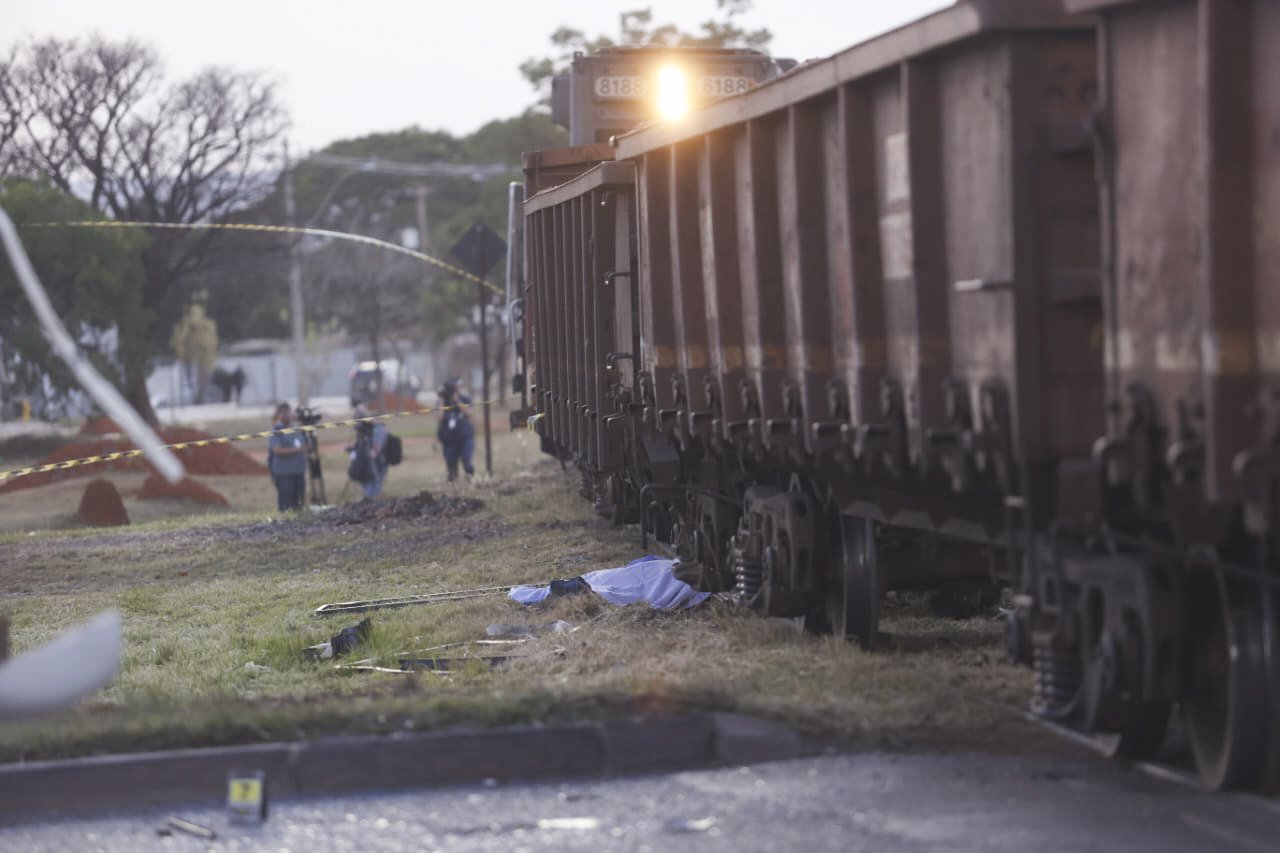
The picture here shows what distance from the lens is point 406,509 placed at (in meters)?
20.0

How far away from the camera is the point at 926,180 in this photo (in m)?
6.84

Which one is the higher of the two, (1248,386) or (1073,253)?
(1073,253)

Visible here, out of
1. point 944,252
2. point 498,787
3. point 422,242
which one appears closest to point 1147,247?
point 944,252

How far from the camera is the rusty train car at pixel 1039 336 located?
5.14m

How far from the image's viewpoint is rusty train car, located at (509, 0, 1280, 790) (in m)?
5.14

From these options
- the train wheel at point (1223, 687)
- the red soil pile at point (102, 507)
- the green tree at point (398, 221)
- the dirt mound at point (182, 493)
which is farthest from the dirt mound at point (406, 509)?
the green tree at point (398, 221)

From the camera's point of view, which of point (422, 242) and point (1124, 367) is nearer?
point (1124, 367)

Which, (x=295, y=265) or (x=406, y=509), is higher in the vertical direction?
(x=295, y=265)

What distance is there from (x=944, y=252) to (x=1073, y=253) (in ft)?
2.71

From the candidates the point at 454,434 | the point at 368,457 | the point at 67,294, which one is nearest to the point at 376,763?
the point at 368,457

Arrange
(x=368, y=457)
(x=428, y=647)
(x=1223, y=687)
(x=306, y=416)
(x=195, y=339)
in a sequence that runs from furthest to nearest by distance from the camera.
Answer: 1. (x=195, y=339)
2. (x=306, y=416)
3. (x=368, y=457)
4. (x=428, y=647)
5. (x=1223, y=687)

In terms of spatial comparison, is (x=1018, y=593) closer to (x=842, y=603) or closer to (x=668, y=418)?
(x=842, y=603)

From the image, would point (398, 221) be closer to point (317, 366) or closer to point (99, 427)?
point (317, 366)

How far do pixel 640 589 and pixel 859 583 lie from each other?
7.99ft
